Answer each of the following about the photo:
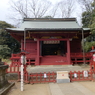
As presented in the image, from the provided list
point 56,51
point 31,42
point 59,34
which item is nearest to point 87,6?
point 56,51

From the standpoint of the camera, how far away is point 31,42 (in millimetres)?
14844

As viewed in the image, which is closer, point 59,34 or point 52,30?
point 52,30

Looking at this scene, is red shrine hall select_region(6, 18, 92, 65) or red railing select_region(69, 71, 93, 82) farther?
red shrine hall select_region(6, 18, 92, 65)

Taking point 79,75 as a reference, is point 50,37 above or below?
above

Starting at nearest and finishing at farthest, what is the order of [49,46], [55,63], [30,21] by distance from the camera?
[55,63] < [30,21] < [49,46]

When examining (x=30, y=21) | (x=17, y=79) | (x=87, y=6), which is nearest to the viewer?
(x=17, y=79)

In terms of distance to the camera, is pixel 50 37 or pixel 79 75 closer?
pixel 79 75

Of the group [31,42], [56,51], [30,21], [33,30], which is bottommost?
[56,51]

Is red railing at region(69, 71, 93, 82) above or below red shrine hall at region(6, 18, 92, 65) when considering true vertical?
below

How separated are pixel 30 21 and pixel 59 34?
6024 mm

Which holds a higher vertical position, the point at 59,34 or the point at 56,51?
the point at 59,34

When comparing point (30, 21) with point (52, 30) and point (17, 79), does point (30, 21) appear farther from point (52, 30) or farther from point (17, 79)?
point (17, 79)

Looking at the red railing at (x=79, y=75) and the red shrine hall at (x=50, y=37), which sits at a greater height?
the red shrine hall at (x=50, y=37)

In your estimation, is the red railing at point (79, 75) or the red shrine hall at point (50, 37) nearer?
the red railing at point (79, 75)
